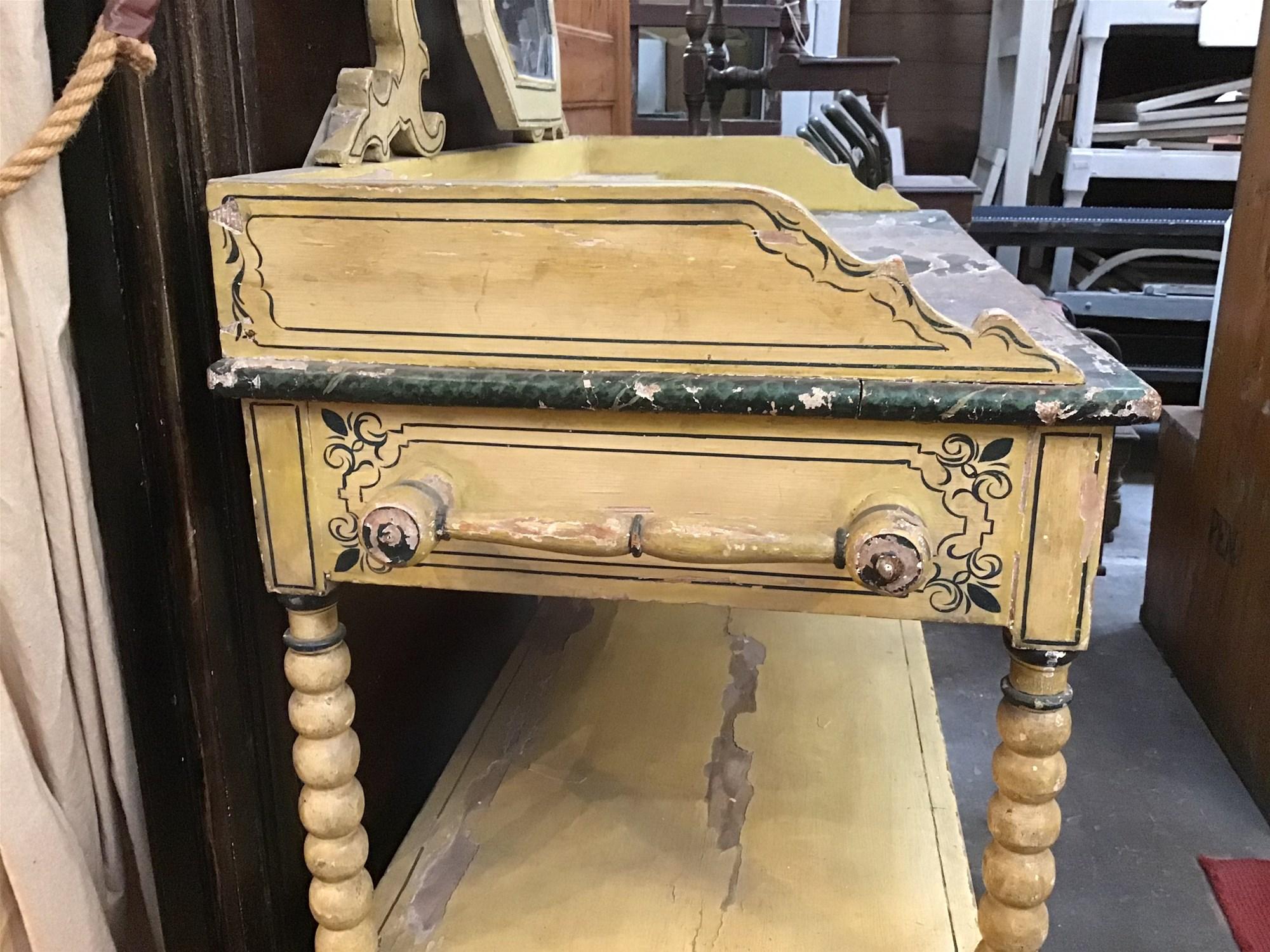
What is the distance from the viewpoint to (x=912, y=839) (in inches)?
41.9

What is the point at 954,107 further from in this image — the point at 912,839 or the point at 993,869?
the point at 993,869

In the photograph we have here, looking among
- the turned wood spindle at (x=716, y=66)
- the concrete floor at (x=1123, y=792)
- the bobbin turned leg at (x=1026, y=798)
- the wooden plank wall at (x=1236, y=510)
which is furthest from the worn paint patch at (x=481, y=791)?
the turned wood spindle at (x=716, y=66)

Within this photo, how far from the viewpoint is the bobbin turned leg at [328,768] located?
78 centimetres

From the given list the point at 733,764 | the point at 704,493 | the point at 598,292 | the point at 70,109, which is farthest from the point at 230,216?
the point at 733,764

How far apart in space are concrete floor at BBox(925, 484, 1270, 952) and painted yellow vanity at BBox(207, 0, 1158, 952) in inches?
27.6

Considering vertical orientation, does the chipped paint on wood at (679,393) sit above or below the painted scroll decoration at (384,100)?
below

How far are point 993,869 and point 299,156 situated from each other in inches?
28.9

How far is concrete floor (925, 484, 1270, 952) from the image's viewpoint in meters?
1.32

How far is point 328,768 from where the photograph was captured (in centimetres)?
79

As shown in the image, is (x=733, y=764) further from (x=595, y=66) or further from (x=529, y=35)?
(x=595, y=66)

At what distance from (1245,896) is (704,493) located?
109 cm

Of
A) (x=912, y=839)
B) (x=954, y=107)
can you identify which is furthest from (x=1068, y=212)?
(x=912, y=839)

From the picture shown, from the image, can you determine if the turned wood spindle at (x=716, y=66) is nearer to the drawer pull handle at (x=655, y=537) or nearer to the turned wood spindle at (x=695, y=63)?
the turned wood spindle at (x=695, y=63)

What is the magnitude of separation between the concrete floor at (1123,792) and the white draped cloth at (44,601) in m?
1.05
